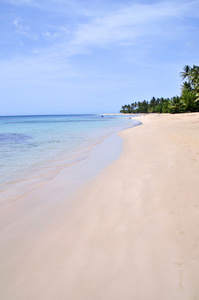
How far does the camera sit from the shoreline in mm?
2086

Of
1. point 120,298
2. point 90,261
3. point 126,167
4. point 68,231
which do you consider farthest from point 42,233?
point 126,167

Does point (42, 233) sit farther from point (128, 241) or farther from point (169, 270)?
point (169, 270)

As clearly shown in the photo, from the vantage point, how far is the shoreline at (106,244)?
209 centimetres

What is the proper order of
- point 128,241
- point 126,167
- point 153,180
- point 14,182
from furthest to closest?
point 126,167
point 14,182
point 153,180
point 128,241

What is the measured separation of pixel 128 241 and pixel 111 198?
1.55 m

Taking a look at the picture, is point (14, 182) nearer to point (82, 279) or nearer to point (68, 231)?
point (68, 231)

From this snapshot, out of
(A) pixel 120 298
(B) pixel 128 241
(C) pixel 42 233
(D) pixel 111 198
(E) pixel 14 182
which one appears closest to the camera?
(A) pixel 120 298

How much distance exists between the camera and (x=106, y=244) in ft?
9.14

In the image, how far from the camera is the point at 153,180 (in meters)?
5.23

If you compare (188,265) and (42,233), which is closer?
(188,265)

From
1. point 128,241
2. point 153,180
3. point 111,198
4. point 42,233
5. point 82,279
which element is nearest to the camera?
point 82,279

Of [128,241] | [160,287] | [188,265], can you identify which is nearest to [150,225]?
[128,241]

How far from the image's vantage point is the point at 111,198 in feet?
14.3

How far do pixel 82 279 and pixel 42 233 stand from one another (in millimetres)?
1175
